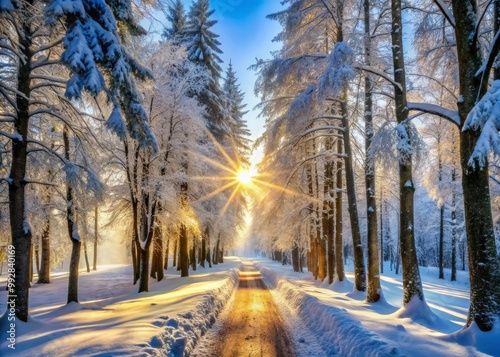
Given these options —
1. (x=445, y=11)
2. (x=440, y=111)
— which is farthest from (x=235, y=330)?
(x=445, y=11)

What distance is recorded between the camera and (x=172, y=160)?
599 inches

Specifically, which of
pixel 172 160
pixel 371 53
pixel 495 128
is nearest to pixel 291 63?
pixel 371 53

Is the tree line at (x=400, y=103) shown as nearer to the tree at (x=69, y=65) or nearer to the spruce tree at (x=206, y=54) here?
the tree at (x=69, y=65)

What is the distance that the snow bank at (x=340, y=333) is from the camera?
204 inches

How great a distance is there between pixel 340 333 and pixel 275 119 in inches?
331

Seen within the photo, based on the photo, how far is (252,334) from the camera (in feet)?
24.2

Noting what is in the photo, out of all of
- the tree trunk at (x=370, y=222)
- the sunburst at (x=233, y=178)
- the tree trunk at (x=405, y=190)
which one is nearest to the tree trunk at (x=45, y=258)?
the sunburst at (x=233, y=178)

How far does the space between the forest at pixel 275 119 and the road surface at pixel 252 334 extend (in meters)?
3.61

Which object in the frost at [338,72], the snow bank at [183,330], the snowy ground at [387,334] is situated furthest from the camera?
the frost at [338,72]

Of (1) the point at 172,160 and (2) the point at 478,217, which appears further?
(1) the point at 172,160

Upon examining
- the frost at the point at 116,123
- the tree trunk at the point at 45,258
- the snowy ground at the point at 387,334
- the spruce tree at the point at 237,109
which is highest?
the spruce tree at the point at 237,109

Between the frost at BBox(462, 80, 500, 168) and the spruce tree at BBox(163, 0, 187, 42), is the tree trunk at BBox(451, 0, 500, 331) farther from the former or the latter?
the spruce tree at BBox(163, 0, 187, 42)

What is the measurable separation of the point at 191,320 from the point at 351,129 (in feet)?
36.0

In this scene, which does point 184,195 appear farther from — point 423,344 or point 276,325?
point 423,344
